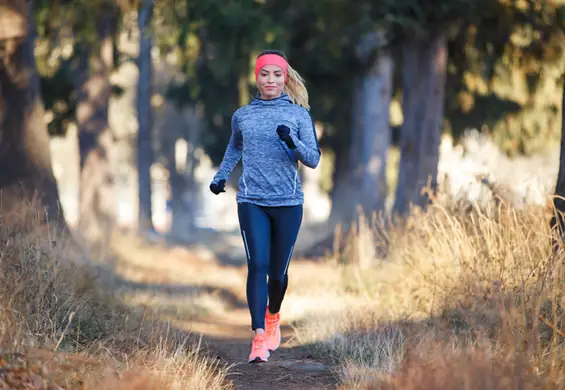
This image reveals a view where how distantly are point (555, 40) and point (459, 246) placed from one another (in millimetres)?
5982

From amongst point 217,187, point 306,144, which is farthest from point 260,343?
point 306,144

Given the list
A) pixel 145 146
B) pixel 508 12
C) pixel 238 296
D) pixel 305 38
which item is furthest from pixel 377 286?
pixel 145 146

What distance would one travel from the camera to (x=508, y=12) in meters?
14.1

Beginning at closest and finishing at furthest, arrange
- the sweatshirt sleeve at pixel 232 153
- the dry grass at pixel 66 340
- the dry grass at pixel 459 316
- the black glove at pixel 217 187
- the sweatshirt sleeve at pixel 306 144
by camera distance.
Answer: the dry grass at pixel 459 316 → the dry grass at pixel 66 340 → the sweatshirt sleeve at pixel 306 144 → the black glove at pixel 217 187 → the sweatshirt sleeve at pixel 232 153

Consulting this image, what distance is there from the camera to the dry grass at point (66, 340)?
5409mm

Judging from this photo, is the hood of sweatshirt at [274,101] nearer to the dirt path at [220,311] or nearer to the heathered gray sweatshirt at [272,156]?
the heathered gray sweatshirt at [272,156]

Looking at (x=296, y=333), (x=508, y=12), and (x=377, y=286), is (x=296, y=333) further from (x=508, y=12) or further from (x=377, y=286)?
(x=508, y=12)

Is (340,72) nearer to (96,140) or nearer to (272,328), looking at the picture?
(96,140)

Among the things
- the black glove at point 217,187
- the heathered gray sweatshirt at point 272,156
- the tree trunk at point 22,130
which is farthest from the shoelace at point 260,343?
the tree trunk at point 22,130

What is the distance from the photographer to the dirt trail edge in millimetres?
6816

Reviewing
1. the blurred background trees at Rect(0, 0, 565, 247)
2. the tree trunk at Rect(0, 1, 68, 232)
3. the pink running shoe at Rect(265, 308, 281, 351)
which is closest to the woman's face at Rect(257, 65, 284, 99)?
the pink running shoe at Rect(265, 308, 281, 351)

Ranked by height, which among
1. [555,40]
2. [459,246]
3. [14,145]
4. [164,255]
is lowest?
[164,255]

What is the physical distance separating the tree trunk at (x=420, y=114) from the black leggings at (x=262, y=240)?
26.8 feet

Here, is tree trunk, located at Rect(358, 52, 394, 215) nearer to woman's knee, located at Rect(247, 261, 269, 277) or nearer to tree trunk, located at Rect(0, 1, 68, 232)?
tree trunk, located at Rect(0, 1, 68, 232)
